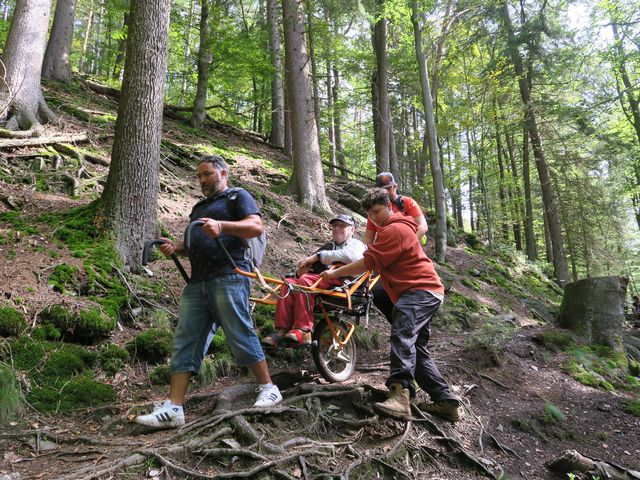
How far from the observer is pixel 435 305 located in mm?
3801

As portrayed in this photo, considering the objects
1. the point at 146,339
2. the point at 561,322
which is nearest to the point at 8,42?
the point at 146,339

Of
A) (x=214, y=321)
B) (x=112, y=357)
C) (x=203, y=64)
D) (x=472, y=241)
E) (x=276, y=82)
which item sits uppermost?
(x=276, y=82)

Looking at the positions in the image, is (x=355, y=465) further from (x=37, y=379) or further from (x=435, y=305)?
(x=37, y=379)

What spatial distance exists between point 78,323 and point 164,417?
73.3 inches

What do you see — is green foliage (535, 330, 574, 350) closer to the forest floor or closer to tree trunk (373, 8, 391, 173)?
the forest floor

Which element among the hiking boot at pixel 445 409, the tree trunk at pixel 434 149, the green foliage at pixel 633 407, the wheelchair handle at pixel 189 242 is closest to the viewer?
the wheelchair handle at pixel 189 242

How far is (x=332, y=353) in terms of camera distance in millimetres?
4785

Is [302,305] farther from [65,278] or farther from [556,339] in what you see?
[556,339]

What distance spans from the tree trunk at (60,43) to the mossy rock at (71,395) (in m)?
11.2

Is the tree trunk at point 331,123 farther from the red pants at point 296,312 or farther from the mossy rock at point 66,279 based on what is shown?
the mossy rock at point 66,279

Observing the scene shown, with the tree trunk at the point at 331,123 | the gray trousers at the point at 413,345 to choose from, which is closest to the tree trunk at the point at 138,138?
the gray trousers at the point at 413,345

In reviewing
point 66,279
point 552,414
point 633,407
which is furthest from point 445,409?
point 66,279

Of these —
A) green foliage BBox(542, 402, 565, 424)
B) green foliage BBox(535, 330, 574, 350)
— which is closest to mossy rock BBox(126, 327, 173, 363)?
green foliage BBox(542, 402, 565, 424)

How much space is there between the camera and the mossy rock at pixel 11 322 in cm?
398
